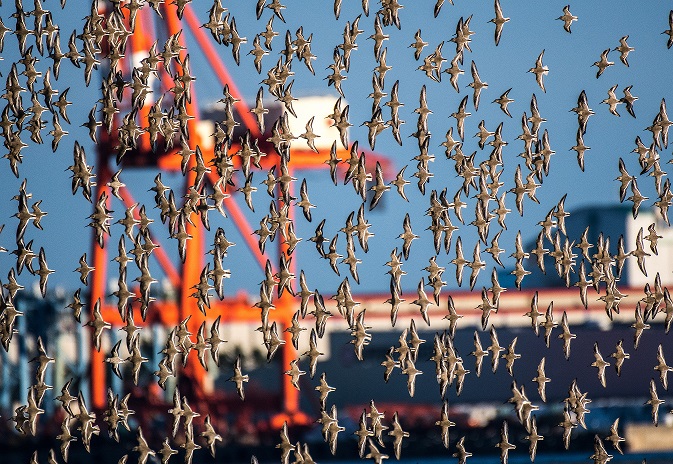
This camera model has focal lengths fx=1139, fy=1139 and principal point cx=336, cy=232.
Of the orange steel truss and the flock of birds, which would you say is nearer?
the flock of birds

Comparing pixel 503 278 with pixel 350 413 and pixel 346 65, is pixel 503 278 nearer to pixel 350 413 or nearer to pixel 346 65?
pixel 350 413

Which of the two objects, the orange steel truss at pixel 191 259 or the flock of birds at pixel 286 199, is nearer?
the flock of birds at pixel 286 199

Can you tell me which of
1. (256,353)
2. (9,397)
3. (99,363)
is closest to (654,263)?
(256,353)

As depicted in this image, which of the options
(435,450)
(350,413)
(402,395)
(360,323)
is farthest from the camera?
(402,395)

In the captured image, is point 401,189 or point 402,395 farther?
point 402,395

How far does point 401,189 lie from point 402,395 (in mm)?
18566

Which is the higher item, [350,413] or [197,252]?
[197,252]

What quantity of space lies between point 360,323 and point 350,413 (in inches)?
658

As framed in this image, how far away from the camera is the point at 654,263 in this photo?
26078mm

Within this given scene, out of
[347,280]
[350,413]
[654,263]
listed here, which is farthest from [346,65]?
[654,263]

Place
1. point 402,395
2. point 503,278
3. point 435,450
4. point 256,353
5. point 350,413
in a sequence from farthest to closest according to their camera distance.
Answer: point 503,278 → point 256,353 → point 402,395 → point 350,413 → point 435,450

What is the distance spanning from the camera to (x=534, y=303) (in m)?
8.86

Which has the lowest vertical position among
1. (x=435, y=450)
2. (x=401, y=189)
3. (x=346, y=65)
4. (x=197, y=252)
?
(x=435, y=450)

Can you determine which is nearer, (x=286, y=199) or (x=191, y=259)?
(x=286, y=199)
